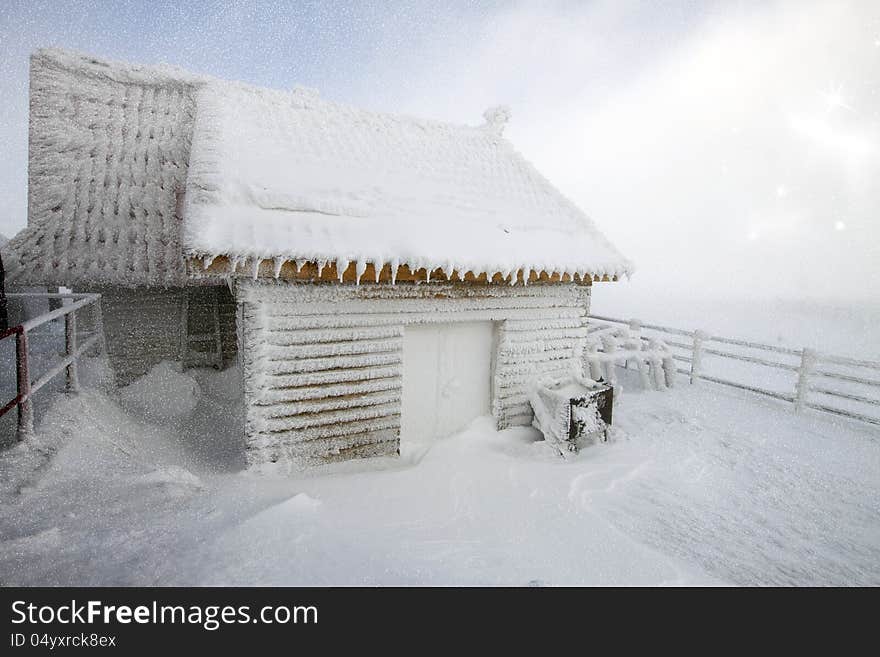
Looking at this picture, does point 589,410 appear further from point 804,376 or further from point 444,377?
point 804,376

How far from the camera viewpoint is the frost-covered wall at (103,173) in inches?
292

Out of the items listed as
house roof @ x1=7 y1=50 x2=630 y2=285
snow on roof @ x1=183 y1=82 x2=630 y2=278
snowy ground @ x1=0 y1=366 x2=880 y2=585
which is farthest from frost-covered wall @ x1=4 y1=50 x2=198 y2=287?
snowy ground @ x1=0 y1=366 x2=880 y2=585

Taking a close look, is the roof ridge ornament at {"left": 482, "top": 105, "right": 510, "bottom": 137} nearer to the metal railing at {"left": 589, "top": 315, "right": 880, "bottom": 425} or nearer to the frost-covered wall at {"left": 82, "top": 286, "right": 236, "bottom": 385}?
the metal railing at {"left": 589, "top": 315, "right": 880, "bottom": 425}

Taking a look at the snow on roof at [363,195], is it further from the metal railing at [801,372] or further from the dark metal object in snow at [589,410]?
the metal railing at [801,372]

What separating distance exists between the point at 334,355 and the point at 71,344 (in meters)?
3.18

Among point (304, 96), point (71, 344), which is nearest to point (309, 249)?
point (71, 344)

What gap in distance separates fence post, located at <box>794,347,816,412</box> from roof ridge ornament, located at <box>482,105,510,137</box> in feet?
25.1

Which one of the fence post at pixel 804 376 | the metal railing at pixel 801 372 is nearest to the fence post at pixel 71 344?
the metal railing at pixel 801 372

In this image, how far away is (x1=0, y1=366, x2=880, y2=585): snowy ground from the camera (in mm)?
2734

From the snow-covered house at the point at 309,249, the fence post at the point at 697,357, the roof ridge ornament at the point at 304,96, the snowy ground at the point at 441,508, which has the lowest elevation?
the snowy ground at the point at 441,508

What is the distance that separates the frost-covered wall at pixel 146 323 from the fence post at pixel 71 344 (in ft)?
9.81

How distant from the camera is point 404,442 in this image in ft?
20.7

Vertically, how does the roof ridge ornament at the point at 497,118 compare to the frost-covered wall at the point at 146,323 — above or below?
above

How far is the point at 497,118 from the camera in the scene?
9.80 meters
